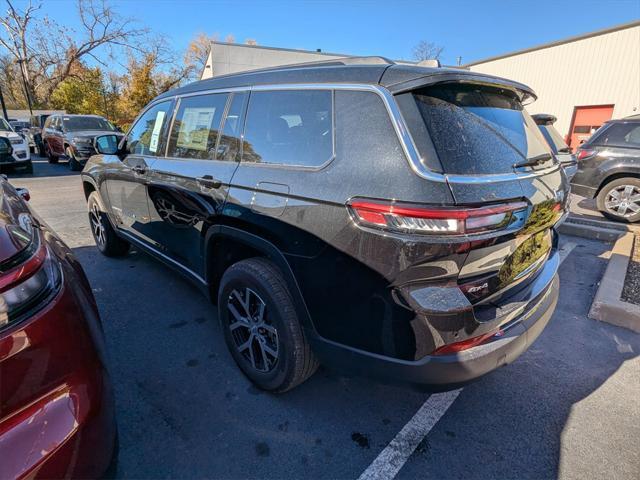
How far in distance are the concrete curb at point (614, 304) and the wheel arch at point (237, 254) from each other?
3.02 meters

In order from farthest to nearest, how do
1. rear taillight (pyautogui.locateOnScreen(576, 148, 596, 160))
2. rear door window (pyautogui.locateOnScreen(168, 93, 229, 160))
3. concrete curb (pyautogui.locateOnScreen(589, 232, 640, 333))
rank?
rear taillight (pyautogui.locateOnScreen(576, 148, 596, 160)), concrete curb (pyautogui.locateOnScreen(589, 232, 640, 333)), rear door window (pyautogui.locateOnScreen(168, 93, 229, 160))

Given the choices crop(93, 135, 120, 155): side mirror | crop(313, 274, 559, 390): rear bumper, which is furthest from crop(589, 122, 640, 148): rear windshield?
crop(93, 135, 120, 155): side mirror

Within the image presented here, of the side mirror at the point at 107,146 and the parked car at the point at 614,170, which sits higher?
the side mirror at the point at 107,146

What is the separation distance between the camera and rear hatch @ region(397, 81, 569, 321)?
5.16ft

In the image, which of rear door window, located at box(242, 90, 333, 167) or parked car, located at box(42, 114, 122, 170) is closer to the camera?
rear door window, located at box(242, 90, 333, 167)

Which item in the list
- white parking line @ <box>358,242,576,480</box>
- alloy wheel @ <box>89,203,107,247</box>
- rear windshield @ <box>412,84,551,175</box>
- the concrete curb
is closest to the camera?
rear windshield @ <box>412,84,551,175</box>

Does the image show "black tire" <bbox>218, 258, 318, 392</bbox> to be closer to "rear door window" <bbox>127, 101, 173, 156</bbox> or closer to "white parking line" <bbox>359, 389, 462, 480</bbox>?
"white parking line" <bbox>359, 389, 462, 480</bbox>

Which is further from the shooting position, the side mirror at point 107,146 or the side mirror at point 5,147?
the side mirror at point 5,147

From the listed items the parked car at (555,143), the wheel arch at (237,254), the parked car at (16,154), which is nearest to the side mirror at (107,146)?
the wheel arch at (237,254)

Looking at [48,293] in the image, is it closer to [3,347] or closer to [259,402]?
[3,347]

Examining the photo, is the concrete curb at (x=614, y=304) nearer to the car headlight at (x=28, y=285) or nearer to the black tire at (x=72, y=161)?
the car headlight at (x=28, y=285)

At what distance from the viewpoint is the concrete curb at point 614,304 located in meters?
3.18

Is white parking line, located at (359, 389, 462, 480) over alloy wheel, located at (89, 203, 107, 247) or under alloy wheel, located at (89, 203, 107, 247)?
under

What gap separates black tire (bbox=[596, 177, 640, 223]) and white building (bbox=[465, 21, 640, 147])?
11.0m
